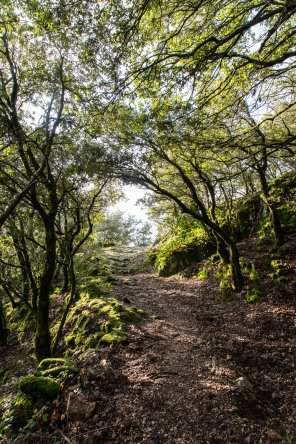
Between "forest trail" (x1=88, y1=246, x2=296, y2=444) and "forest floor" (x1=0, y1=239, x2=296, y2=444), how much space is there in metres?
0.01

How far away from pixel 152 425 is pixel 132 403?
1.49ft

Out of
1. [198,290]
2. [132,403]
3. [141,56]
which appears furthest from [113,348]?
[141,56]

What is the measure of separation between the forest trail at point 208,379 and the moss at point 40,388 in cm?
99

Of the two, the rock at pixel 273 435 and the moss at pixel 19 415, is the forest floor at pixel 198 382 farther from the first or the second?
the moss at pixel 19 415

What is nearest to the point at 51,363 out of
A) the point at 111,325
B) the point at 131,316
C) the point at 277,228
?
the point at 111,325

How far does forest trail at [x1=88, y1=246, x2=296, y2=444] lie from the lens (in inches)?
97.0

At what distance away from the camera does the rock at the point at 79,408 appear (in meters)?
2.76

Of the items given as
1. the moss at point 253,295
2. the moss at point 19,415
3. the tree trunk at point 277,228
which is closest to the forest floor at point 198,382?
the moss at point 253,295

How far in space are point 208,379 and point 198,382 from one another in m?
0.18

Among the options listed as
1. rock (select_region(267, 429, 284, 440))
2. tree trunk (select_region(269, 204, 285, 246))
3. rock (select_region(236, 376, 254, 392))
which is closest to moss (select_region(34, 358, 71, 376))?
rock (select_region(236, 376, 254, 392))

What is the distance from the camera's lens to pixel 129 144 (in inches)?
286

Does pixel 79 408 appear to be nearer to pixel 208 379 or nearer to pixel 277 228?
pixel 208 379

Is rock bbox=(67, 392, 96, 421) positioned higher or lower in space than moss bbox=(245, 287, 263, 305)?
lower

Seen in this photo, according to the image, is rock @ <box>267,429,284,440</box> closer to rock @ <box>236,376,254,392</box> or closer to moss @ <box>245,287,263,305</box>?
rock @ <box>236,376,254,392</box>
